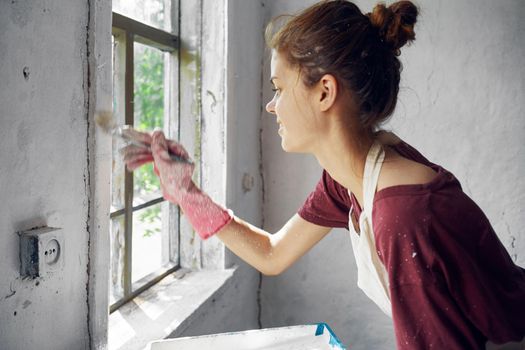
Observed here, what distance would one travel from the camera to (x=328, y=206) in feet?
4.04

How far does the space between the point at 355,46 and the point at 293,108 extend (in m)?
0.18

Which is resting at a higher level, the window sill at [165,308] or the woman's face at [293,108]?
the woman's face at [293,108]

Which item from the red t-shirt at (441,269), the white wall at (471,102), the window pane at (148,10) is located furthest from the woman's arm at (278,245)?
the white wall at (471,102)

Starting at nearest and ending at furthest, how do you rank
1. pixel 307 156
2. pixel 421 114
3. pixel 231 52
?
pixel 231 52 < pixel 421 114 < pixel 307 156

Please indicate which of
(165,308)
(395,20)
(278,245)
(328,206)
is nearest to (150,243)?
(165,308)

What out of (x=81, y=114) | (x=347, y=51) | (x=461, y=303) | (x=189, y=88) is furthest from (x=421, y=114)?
(x=81, y=114)

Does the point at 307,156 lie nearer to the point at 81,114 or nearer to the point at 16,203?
the point at 81,114

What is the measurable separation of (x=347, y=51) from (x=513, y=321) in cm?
61

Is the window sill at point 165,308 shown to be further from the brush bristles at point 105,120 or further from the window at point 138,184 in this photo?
the brush bristles at point 105,120

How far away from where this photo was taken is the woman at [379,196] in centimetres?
77

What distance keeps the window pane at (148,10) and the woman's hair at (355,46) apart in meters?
0.55

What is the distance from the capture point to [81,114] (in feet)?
2.85

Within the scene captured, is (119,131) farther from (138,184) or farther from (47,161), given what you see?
(138,184)

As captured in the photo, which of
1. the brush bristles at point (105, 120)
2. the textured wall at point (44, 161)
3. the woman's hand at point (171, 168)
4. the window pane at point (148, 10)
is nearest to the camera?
the textured wall at point (44, 161)
